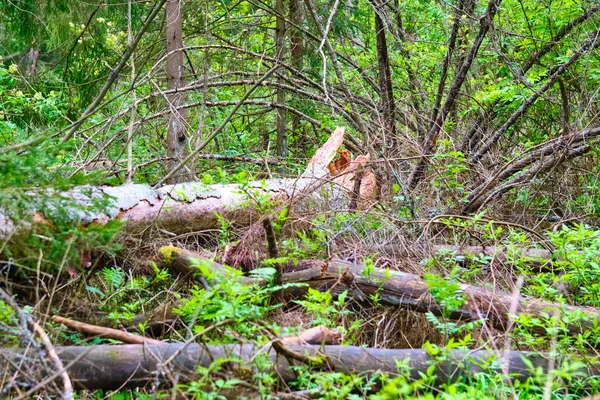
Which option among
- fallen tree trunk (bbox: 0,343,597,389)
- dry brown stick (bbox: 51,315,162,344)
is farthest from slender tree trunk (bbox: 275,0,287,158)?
fallen tree trunk (bbox: 0,343,597,389)

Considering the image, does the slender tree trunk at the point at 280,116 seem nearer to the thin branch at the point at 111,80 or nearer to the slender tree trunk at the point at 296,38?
the slender tree trunk at the point at 296,38

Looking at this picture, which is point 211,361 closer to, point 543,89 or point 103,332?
point 103,332

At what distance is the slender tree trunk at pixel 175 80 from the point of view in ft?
25.3

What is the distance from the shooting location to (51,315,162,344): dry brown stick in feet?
12.0

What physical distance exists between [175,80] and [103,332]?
5.06 meters

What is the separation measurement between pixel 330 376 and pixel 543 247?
3544 mm

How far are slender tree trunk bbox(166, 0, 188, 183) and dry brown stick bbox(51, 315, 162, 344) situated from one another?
4013mm

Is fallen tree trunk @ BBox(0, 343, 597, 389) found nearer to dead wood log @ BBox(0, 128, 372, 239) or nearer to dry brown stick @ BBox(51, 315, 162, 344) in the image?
dry brown stick @ BBox(51, 315, 162, 344)

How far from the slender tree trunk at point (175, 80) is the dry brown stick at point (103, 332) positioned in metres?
4.01

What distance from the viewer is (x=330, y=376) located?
2990 millimetres

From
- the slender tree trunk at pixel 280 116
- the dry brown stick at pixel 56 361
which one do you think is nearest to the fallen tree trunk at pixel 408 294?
the dry brown stick at pixel 56 361

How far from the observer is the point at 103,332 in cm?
370

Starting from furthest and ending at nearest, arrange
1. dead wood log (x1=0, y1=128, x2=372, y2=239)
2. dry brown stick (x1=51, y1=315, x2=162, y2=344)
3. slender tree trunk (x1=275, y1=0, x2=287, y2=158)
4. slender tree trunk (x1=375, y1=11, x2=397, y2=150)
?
slender tree trunk (x1=275, y1=0, x2=287, y2=158) → slender tree trunk (x1=375, y1=11, x2=397, y2=150) → dead wood log (x1=0, y1=128, x2=372, y2=239) → dry brown stick (x1=51, y1=315, x2=162, y2=344)

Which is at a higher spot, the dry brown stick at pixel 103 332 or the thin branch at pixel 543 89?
the thin branch at pixel 543 89
